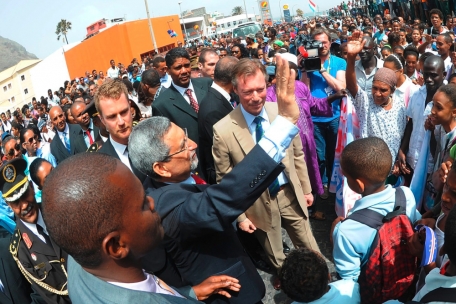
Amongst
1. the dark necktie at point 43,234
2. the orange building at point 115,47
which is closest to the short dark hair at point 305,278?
the dark necktie at point 43,234

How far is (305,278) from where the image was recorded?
2.10 meters

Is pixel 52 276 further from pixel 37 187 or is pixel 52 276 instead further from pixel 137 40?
pixel 137 40

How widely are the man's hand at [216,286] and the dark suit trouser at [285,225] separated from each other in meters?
1.28

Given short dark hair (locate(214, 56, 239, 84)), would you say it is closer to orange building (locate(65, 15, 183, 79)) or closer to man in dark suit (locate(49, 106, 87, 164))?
man in dark suit (locate(49, 106, 87, 164))

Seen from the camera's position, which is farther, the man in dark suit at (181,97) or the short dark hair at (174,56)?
the short dark hair at (174,56)

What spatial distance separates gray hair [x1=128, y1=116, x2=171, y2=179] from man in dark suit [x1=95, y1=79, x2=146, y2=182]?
1.05 m

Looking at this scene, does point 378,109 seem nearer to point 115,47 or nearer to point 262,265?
point 262,265

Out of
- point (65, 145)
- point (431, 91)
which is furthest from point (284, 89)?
point (65, 145)

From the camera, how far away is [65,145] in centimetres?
582

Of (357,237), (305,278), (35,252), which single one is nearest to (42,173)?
(35,252)

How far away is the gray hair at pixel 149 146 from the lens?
1893mm

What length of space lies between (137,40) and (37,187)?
3225cm

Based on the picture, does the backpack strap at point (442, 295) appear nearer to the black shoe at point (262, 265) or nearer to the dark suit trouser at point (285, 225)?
the dark suit trouser at point (285, 225)

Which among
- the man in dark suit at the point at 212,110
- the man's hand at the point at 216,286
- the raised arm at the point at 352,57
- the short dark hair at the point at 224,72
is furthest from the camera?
the short dark hair at the point at 224,72
